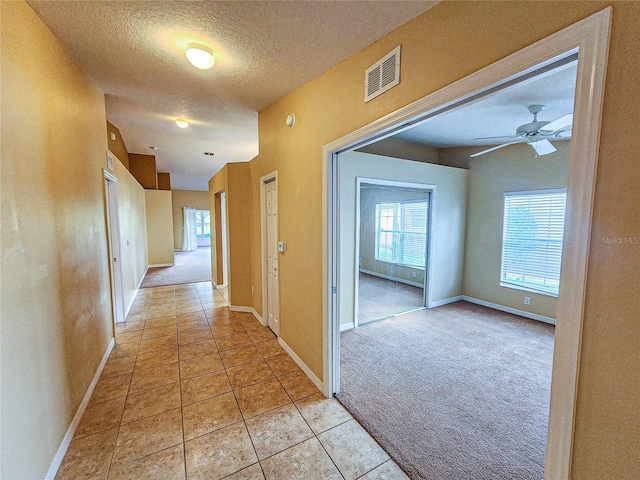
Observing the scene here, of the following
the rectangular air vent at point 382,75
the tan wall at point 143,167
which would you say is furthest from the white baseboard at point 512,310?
the tan wall at point 143,167

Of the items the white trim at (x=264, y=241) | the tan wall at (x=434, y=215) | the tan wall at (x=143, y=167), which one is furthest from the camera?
the tan wall at (x=143, y=167)

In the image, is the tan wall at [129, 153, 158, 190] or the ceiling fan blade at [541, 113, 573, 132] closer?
the ceiling fan blade at [541, 113, 573, 132]

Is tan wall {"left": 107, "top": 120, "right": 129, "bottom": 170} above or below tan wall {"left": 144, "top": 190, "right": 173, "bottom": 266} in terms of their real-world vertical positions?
above

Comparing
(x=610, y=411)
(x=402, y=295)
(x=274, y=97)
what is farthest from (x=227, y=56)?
(x=402, y=295)

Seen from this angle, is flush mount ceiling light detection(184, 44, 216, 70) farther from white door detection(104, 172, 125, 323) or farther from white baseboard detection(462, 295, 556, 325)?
white baseboard detection(462, 295, 556, 325)

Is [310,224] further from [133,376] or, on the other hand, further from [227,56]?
[133,376]

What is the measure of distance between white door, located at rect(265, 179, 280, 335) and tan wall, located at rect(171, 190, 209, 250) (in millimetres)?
9671

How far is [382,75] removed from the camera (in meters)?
1.59

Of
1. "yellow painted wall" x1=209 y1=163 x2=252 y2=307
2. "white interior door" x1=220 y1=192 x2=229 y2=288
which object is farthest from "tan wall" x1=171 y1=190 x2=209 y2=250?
"yellow painted wall" x1=209 y1=163 x2=252 y2=307

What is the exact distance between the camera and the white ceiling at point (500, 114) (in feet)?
7.93

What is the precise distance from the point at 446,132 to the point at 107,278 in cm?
495

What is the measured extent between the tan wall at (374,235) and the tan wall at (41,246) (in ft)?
10.2

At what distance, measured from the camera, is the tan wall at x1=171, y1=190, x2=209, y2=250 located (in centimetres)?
1155

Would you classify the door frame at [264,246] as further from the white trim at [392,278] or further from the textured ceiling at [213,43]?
the white trim at [392,278]
